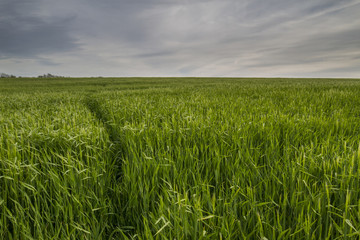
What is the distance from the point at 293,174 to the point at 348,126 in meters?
2.42

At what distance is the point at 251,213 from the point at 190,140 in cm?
134

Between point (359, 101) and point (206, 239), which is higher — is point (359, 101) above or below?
above

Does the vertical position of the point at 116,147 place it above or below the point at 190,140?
below

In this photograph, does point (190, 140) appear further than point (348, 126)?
No

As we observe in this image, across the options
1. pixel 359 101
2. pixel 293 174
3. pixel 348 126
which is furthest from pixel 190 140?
pixel 359 101

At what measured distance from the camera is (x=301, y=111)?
4.32 meters

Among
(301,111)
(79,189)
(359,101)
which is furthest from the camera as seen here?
(359,101)

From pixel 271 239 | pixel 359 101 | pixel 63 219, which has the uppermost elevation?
pixel 359 101

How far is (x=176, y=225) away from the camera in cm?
105

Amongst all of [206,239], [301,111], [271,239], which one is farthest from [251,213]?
[301,111]

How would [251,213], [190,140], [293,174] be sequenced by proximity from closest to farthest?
[251,213] < [293,174] < [190,140]

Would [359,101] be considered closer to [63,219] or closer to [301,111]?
[301,111]

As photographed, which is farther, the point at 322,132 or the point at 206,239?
the point at 322,132

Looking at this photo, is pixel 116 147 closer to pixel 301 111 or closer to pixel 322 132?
pixel 322 132
